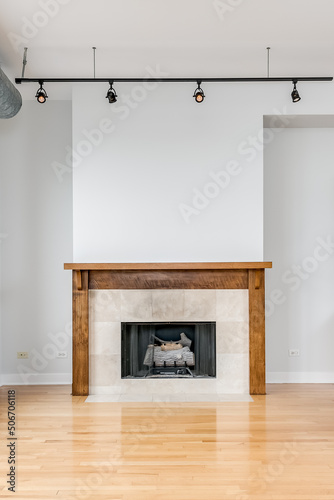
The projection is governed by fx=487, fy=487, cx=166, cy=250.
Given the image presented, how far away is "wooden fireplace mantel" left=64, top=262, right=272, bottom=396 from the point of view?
441 cm

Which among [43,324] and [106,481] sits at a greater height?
[43,324]

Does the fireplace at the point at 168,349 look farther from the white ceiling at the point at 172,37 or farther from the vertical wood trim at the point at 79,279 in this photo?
the white ceiling at the point at 172,37

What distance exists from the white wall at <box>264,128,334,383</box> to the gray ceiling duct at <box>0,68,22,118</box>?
2.47 meters

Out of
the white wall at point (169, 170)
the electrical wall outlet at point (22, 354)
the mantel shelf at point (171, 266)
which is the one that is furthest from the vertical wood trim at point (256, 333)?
the electrical wall outlet at point (22, 354)

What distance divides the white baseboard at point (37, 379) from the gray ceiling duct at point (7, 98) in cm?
250

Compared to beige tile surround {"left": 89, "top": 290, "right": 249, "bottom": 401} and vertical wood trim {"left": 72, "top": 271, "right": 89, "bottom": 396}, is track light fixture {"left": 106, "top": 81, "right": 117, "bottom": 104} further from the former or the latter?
beige tile surround {"left": 89, "top": 290, "right": 249, "bottom": 401}

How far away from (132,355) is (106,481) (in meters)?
1.89

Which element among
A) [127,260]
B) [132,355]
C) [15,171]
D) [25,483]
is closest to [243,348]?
[132,355]

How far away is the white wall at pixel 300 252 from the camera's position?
16.1 ft

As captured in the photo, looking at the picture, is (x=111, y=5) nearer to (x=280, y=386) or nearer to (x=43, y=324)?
(x=43, y=324)

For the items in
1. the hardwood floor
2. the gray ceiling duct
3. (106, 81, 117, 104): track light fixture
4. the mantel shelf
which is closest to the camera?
the hardwood floor

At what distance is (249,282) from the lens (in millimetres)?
4453

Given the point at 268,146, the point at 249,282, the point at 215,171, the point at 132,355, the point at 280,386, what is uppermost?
the point at 268,146

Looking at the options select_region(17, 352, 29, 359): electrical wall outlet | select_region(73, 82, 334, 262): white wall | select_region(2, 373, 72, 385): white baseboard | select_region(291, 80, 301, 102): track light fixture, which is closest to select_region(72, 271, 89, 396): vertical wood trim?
select_region(73, 82, 334, 262): white wall
